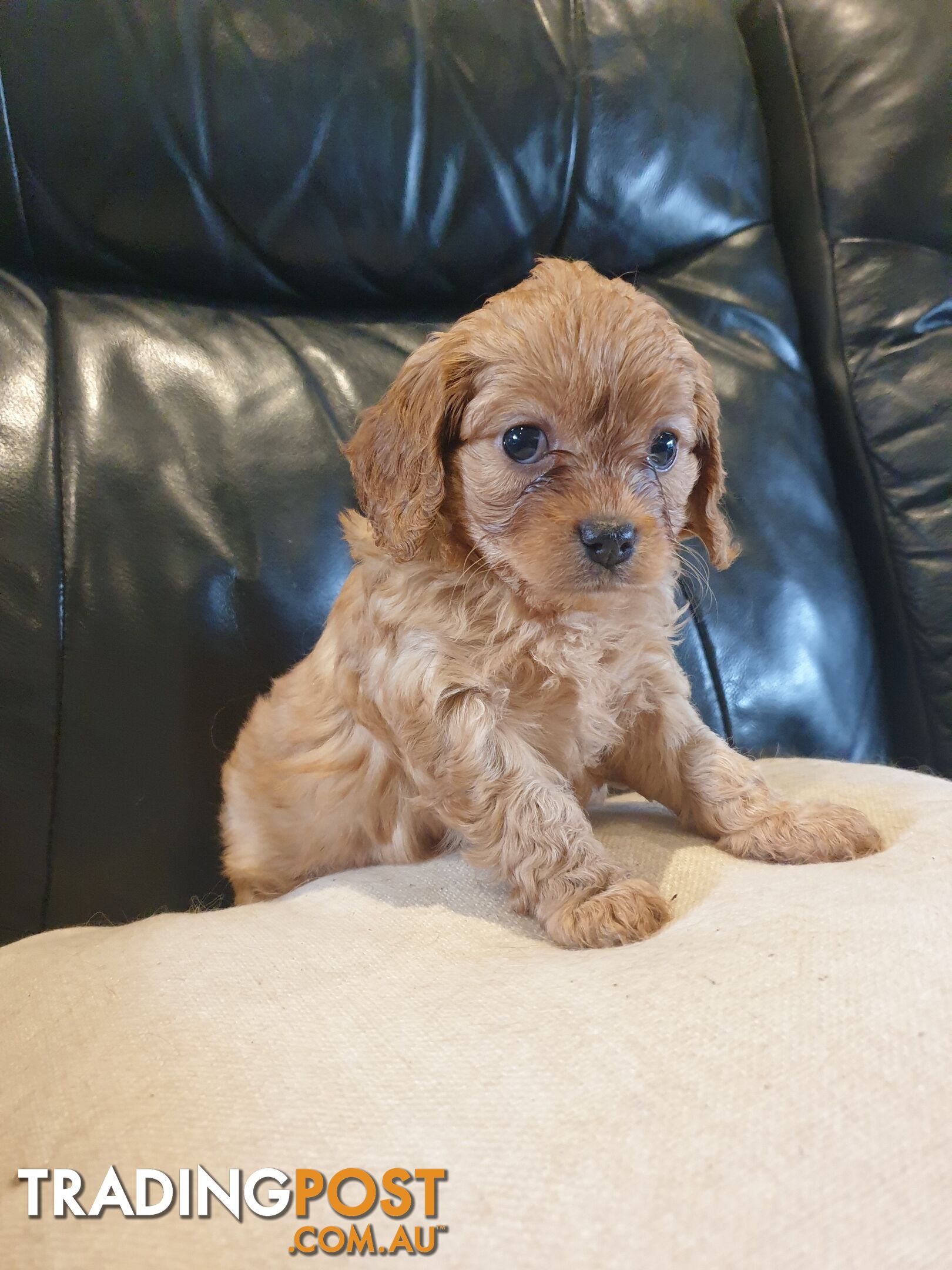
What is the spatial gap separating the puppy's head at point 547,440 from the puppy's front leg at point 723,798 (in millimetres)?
307

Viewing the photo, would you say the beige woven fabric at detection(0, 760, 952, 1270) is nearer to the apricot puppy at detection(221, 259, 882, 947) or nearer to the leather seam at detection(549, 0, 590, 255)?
the apricot puppy at detection(221, 259, 882, 947)

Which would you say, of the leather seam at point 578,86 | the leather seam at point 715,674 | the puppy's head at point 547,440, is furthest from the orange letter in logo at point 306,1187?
the leather seam at point 578,86

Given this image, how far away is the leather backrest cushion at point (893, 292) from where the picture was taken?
2.08 m

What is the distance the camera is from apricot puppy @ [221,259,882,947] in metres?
1.25

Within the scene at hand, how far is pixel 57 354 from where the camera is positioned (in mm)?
1800

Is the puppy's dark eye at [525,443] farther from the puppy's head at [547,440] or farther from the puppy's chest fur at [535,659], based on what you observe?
the puppy's chest fur at [535,659]

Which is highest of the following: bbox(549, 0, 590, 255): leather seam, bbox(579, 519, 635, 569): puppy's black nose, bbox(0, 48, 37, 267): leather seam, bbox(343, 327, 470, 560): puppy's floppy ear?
bbox(549, 0, 590, 255): leather seam

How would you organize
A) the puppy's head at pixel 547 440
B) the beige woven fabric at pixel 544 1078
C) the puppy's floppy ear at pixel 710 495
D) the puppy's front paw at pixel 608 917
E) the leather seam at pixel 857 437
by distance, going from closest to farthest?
the beige woven fabric at pixel 544 1078, the puppy's front paw at pixel 608 917, the puppy's head at pixel 547 440, the puppy's floppy ear at pixel 710 495, the leather seam at pixel 857 437

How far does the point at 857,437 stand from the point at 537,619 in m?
1.30

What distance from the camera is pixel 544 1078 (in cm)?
77

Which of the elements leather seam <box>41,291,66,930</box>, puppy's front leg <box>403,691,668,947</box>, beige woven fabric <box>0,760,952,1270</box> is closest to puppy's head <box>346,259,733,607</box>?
puppy's front leg <box>403,691,668,947</box>

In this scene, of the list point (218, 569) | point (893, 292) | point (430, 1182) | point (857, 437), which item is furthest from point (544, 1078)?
point (893, 292)

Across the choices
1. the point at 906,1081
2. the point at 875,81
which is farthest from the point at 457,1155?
the point at 875,81

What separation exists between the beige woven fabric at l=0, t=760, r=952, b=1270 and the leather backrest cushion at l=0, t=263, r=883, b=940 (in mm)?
584
